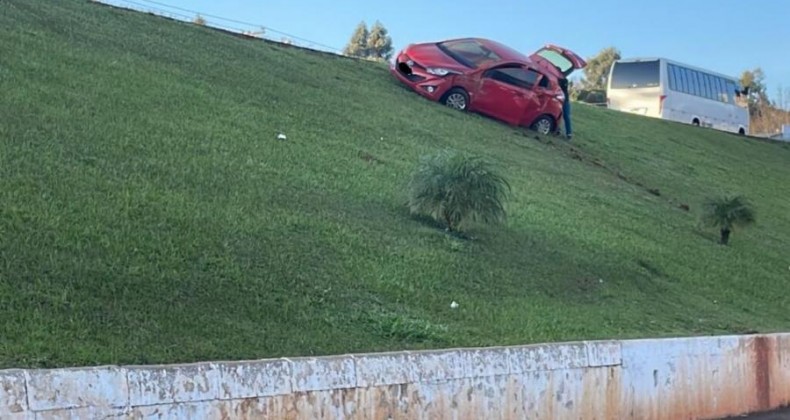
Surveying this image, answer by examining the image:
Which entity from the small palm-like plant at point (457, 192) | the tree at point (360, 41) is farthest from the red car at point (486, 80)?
the tree at point (360, 41)

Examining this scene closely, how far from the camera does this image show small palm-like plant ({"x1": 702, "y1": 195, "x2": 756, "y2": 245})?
16125mm

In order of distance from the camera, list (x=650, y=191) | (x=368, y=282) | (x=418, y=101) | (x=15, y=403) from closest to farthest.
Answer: (x=15, y=403) < (x=368, y=282) < (x=650, y=191) < (x=418, y=101)

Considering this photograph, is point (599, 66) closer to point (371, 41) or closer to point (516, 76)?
point (371, 41)

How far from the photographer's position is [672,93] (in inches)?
1465

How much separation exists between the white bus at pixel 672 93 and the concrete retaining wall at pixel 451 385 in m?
28.4

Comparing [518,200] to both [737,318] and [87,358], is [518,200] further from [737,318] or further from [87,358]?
[87,358]

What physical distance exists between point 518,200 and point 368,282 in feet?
19.3

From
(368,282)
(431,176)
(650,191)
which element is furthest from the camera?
(650,191)

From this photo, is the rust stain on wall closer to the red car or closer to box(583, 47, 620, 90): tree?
the red car

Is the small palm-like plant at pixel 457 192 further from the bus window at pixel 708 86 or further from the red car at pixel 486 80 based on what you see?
the bus window at pixel 708 86

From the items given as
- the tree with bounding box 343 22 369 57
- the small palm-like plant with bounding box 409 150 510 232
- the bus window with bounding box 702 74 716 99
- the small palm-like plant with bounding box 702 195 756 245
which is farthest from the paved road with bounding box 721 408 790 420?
the tree with bounding box 343 22 369 57

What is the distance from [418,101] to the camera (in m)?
21.1

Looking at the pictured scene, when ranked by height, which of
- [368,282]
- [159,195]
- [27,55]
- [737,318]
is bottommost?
[737,318]

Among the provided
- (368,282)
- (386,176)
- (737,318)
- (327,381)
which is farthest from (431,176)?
(327,381)
